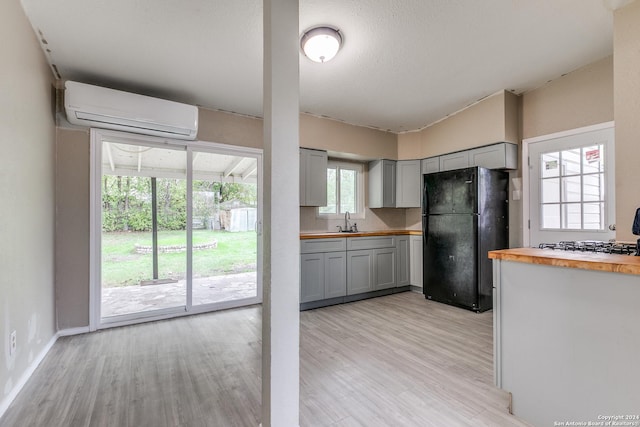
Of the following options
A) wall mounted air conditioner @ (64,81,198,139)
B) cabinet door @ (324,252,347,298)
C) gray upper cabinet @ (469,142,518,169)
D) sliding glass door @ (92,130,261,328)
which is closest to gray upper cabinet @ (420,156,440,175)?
gray upper cabinet @ (469,142,518,169)

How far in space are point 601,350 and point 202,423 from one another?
203 centimetres

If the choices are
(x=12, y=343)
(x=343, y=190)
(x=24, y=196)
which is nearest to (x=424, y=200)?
(x=343, y=190)

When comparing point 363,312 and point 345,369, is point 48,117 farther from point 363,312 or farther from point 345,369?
point 363,312

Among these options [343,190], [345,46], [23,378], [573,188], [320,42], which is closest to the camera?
[23,378]

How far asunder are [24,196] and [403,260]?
13.8ft

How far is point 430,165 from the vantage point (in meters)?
4.42

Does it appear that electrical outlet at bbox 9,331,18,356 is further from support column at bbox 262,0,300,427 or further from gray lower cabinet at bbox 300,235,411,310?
gray lower cabinet at bbox 300,235,411,310

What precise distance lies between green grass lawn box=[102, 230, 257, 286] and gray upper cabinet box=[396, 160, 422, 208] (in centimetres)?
235

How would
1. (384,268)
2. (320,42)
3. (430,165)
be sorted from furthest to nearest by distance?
(430,165) < (384,268) < (320,42)

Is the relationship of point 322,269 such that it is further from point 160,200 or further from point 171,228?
point 160,200

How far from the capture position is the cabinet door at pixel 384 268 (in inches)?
165

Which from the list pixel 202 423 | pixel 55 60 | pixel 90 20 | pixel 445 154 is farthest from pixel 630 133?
pixel 55 60

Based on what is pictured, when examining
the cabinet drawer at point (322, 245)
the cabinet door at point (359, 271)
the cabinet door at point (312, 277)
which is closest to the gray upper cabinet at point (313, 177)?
the cabinet drawer at point (322, 245)

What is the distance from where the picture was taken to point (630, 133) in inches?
84.0
